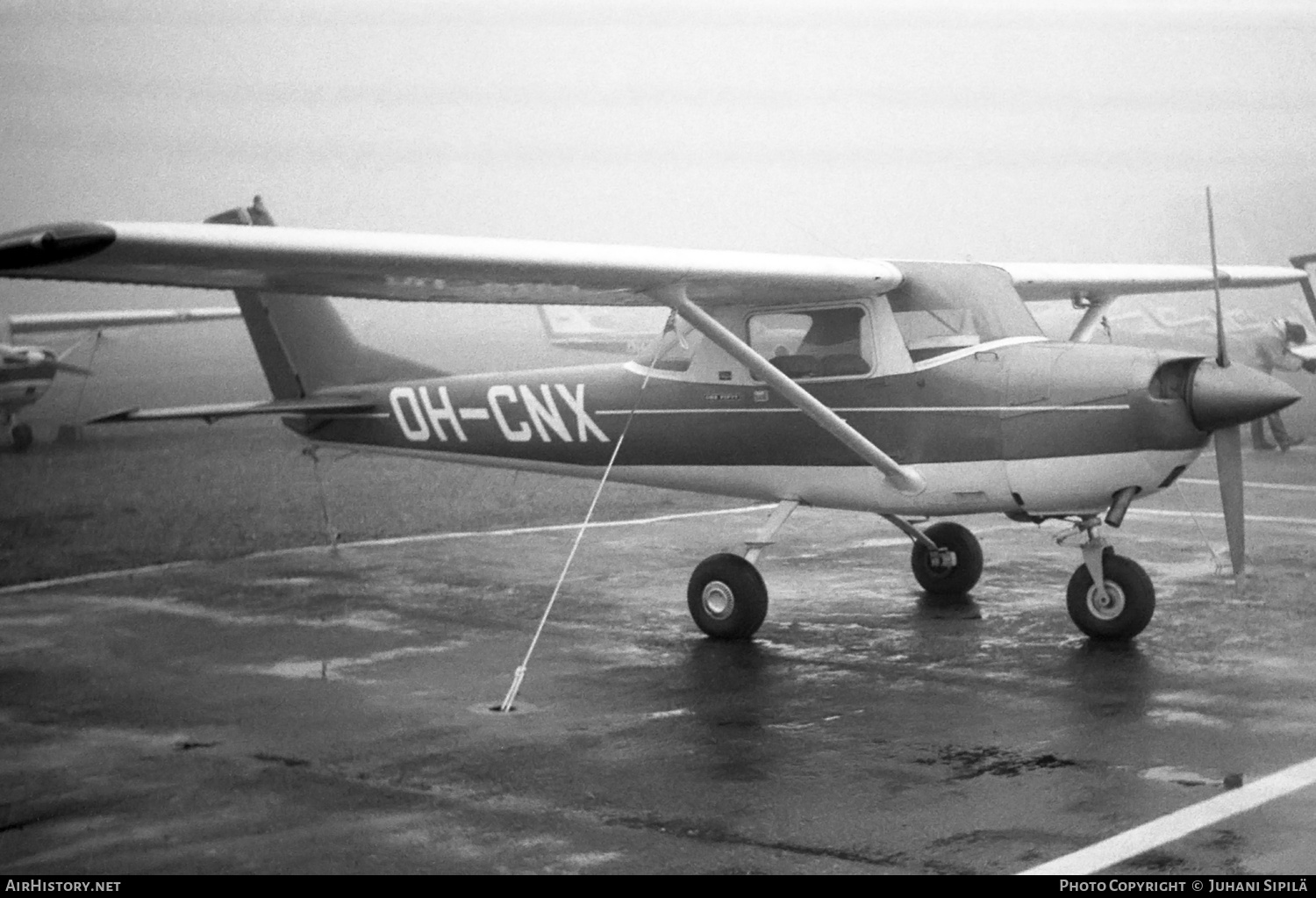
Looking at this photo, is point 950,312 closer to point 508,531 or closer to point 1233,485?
point 1233,485

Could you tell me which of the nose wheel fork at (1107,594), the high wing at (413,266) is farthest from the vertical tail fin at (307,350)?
the nose wheel fork at (1107,594)

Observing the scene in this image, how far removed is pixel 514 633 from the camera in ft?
31.1

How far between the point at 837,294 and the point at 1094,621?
2497mm

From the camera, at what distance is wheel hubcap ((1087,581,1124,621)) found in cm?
866

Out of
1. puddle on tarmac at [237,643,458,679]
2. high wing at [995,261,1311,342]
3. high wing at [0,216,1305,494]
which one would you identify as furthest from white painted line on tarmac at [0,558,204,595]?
high wing at [995,261,1311,342]

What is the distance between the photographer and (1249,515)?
1396 centimetres

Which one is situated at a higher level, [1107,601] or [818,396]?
[818,396]

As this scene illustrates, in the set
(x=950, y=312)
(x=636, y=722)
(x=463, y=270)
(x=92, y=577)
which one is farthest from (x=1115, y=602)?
(x=92, y=577)

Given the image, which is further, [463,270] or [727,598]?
[727,598]

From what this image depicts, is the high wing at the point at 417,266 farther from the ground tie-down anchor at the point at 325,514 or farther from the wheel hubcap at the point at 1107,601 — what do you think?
the ground tie-down anchor at the point at 325,514

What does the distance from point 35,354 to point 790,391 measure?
19979mm

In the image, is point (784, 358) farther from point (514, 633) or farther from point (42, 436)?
point (42, 436)

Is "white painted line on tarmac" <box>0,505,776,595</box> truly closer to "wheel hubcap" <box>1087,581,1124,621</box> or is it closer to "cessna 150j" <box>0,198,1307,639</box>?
"cessna 150j" <box>0,198,1307,639</box>

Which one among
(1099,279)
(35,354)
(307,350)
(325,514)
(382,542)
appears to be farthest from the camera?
(35,354)
